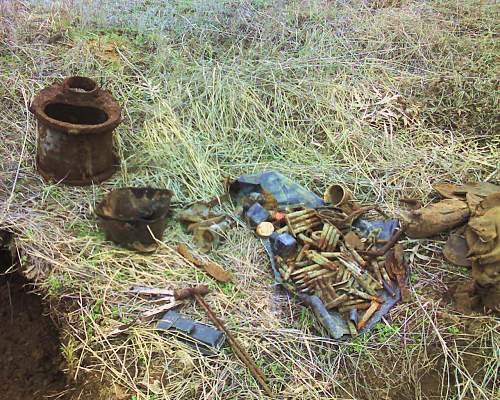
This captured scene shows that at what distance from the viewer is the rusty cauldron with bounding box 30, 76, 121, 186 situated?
3742 millimetres

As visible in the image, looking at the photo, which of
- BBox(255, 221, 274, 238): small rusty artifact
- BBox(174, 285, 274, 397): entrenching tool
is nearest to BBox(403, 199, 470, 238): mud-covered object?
BBox(255, 221, 274, 238): small rusty artifact

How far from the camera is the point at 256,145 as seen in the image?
4.43 meters

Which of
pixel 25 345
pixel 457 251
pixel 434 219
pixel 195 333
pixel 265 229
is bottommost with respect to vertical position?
pixel 25 345

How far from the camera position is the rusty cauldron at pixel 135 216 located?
3.45m

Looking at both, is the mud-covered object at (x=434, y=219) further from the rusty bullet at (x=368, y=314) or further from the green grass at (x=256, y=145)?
the rusty bullet at (x=368, y=314)

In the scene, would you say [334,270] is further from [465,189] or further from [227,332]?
[465,189]

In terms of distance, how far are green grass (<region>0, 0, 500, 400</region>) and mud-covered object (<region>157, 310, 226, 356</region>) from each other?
0.05 m

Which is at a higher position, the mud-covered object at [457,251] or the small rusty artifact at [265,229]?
the mud-covered object at [457,251]

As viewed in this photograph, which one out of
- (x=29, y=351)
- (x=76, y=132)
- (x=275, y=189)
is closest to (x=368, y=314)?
(x=275, y=189)

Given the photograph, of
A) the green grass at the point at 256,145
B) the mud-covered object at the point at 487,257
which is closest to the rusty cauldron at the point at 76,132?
the green grass at the point at 256,145

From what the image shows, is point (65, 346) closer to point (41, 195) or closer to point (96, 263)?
point (96, 263)

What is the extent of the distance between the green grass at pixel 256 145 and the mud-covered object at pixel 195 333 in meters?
0.05

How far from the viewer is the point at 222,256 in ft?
11.7

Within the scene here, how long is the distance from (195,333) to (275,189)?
1.20 m
